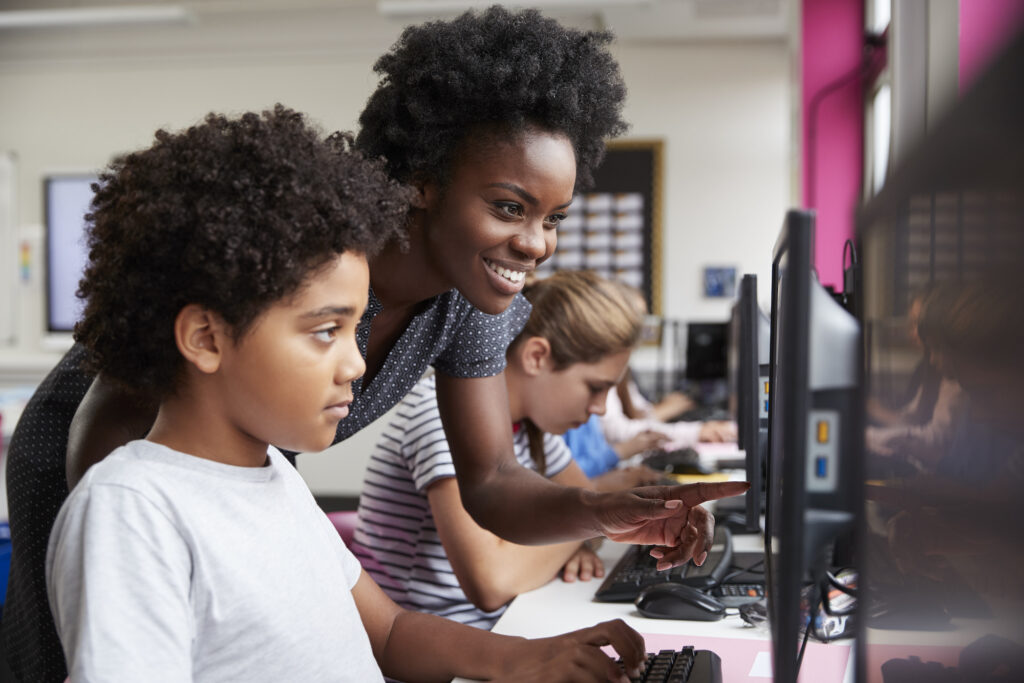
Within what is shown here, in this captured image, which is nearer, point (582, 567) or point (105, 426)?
point (105, 426)

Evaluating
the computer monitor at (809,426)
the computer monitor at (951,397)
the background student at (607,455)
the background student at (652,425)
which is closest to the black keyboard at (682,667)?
the computer monitor at (951,397)

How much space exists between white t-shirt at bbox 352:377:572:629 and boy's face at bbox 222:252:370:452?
2.12ft

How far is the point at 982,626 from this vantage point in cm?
56

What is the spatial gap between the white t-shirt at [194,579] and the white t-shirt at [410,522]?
1.93 feet

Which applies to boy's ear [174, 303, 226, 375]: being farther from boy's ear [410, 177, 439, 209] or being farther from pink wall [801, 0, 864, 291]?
pink wall [801, 0, 864, 291]

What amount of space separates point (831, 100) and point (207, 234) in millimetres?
4158

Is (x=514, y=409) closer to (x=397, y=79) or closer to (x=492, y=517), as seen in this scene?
(x=492, y=517)

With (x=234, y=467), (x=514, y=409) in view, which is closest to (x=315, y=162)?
(x=234, y=467)

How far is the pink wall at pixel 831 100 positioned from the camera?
4.34 metres

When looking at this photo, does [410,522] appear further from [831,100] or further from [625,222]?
[625,222]

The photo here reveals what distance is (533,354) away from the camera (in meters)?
1.79

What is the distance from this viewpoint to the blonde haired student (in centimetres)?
138

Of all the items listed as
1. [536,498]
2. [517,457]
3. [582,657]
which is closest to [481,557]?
[536,498]

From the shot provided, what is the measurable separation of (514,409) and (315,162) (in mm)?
1020
